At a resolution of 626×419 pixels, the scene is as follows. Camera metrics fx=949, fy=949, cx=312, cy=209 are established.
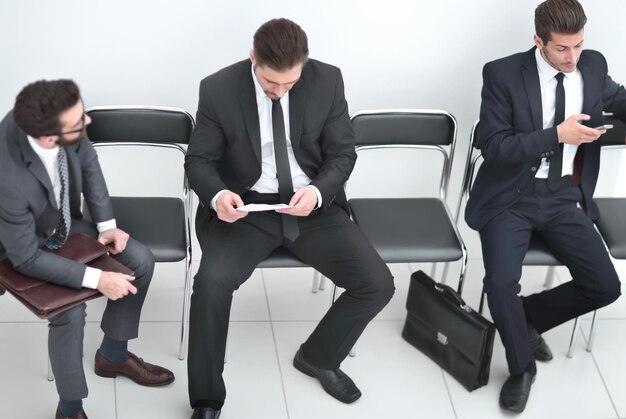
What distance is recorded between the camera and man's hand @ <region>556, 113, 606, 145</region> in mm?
3482

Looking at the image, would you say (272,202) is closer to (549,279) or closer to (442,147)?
(442,147)

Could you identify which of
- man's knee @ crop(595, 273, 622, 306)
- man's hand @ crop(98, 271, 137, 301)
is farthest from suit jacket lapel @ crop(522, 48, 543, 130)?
man's hand @ crop(98, 271, 137, 301)

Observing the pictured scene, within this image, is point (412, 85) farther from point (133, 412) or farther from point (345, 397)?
point (133, 412)

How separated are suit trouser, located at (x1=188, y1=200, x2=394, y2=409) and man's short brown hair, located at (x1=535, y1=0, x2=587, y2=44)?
3.35ft

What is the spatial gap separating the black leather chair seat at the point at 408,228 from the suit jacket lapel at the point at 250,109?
0.61 metres

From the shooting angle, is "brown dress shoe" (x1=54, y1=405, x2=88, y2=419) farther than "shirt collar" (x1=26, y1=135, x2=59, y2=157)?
Yes

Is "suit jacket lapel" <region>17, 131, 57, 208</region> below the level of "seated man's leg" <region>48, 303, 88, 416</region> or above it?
above

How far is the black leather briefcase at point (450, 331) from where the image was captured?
3617mm

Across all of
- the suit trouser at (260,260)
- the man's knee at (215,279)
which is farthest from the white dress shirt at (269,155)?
the man's knee at (215,279)

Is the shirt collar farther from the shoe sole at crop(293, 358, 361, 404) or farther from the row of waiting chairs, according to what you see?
the shoe sole at crop(293, 358, 361, 404)

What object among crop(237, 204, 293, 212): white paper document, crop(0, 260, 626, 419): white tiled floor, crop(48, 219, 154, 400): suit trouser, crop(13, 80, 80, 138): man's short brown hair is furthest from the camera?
crop(0, 260, 626, 419): white tiled floor

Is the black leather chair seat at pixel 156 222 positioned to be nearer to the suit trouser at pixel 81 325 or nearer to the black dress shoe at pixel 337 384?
the suit trouser at pixel 81 325

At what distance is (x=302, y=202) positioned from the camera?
337 centimetres

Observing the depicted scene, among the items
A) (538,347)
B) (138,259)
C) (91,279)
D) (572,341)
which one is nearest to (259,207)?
(138,259)
